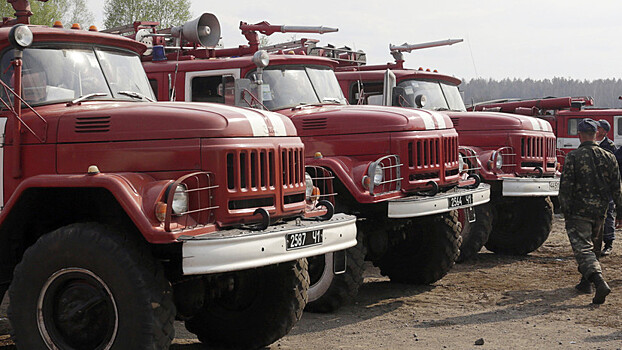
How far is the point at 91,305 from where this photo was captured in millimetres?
5172

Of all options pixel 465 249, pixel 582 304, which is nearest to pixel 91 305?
pixel 582 304

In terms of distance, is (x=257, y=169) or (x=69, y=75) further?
(x=69, y=75)

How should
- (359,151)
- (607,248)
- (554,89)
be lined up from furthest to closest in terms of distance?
1. (554,89)
2. (607,248)
3. (359,151)

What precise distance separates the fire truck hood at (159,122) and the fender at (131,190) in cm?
33

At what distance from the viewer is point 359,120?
8.38 m

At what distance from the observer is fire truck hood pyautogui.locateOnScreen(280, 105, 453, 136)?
828 cm

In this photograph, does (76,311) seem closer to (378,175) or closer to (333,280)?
(333,280)

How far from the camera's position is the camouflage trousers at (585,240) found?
839 centimetres

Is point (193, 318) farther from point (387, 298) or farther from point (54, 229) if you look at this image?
point (387, 298)

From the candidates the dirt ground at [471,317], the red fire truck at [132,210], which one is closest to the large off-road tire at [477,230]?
the dirt ground at [471,317]

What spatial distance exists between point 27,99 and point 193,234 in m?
1.68

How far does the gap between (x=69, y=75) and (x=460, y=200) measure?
Result: 3970 millimetres

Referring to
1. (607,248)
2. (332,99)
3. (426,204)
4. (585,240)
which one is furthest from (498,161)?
(426,204)


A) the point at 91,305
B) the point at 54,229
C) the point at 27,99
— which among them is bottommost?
the point at 91,305
